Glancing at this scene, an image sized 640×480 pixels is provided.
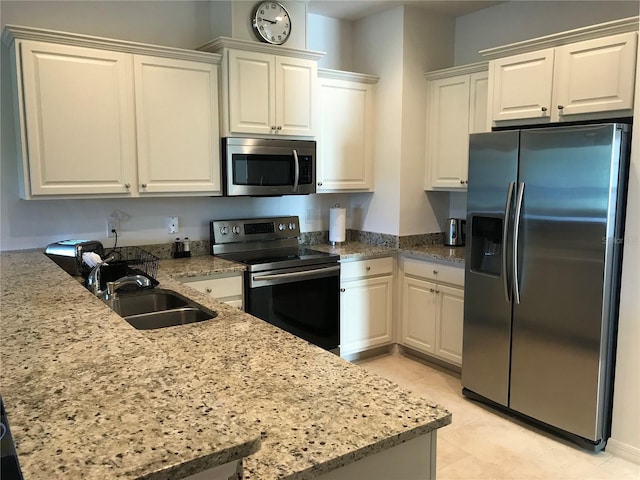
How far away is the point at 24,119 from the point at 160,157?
2.45 ft

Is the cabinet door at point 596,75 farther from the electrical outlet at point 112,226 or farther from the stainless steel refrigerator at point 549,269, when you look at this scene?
the electrical outlet at point 112,226

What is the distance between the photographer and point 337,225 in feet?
13.7

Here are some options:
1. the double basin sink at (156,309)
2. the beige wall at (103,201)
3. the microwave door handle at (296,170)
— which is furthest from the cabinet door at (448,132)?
the double basin sink at (156,309)

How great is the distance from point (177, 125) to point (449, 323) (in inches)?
91.0

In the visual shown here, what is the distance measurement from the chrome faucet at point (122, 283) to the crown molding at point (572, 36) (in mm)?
2553

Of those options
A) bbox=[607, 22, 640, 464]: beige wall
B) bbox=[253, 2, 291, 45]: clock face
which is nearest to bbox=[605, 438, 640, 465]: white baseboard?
bbox=[607, 22, 640, 464]: beige wall

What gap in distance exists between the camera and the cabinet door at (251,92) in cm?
334

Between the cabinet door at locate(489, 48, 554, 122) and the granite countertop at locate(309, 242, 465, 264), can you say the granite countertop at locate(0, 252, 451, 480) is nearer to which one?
the granite countertop at locate(309, 242, 465, 264)

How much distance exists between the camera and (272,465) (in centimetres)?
99

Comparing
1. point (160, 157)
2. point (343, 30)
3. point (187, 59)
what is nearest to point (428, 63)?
point (343, 30)

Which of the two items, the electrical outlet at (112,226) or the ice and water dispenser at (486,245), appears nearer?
the ice and water dispenser at (486,245)

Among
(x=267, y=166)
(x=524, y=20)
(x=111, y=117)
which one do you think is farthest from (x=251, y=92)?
(x=524, y=20)

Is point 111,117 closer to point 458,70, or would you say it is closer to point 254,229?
point 254,229

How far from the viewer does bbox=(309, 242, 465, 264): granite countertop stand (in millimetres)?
3640
